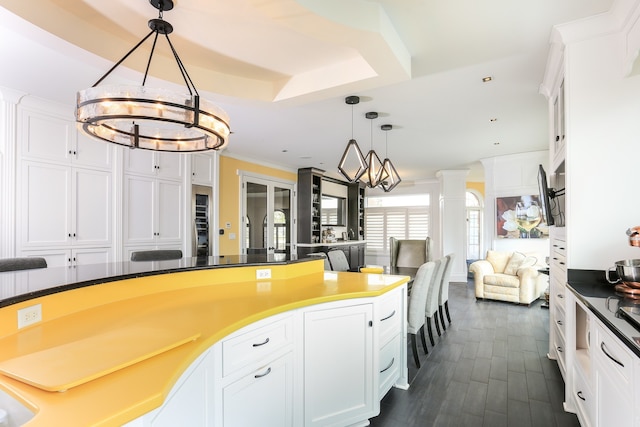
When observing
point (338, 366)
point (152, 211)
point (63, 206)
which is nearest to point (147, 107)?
point (338, 366)

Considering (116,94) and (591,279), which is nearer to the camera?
(116,94)

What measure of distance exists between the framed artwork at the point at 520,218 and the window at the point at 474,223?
397 cm

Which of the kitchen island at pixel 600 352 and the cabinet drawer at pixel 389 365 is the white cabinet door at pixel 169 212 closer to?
the cabinet drawer at pixel 389 365

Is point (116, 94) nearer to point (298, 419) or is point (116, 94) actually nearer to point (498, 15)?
point (298, 419)

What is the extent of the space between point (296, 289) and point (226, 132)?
1095mm

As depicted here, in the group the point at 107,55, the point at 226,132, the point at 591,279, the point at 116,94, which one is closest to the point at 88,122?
the point at 116,94

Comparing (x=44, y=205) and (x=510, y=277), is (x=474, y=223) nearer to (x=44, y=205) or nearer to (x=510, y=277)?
(x=510, y=277)

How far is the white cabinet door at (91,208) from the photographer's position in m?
3.46

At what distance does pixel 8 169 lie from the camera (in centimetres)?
299

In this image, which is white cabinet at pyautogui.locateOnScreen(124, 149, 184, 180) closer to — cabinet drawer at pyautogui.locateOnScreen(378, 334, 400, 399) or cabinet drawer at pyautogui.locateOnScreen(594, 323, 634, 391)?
cabinet drawer at pyautogui.locateOnScreen(378, 334, 400, 399)

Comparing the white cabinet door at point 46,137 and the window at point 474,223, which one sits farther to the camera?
the window at point 474,223

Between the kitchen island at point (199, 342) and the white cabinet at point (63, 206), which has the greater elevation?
the white cabinet at point (63, 206)

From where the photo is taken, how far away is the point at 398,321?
2.56m

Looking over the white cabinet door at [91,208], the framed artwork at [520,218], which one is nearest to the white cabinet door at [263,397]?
the white cabinet door at [91,208]
